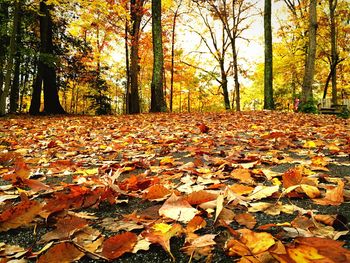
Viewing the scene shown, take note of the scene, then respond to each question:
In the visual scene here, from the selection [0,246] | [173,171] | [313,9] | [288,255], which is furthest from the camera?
[313,9]

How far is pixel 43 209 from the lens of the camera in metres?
1.34

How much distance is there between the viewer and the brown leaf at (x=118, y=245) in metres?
0.94

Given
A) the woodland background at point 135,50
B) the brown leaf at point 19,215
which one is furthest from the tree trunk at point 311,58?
the brown leaf at point 19,215

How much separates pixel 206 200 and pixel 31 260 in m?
0.74

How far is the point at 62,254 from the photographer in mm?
923

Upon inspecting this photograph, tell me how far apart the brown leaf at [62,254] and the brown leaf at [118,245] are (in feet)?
0.27

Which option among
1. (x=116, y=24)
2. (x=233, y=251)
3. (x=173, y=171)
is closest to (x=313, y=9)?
(x=116, y=24)

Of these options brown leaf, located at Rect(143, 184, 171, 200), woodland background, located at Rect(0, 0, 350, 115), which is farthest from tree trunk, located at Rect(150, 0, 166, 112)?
brown leaf, located at Rect(143, 184, 171, 200)

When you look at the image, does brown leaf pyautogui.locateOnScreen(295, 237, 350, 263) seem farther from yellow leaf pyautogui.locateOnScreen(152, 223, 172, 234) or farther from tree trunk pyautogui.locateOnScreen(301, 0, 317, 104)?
tree trunk pyautogui.locateOnScreen(301, 0, 317, 104)

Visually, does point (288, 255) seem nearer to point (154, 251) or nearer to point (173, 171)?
point (154, 251)

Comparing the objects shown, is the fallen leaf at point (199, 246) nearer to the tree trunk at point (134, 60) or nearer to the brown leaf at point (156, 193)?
the brown leaf at point (156, 193)

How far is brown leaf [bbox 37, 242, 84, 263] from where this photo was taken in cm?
89

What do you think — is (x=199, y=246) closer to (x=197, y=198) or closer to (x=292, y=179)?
(x=197, y=198)

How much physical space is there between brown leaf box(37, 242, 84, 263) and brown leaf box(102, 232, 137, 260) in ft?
0.27
